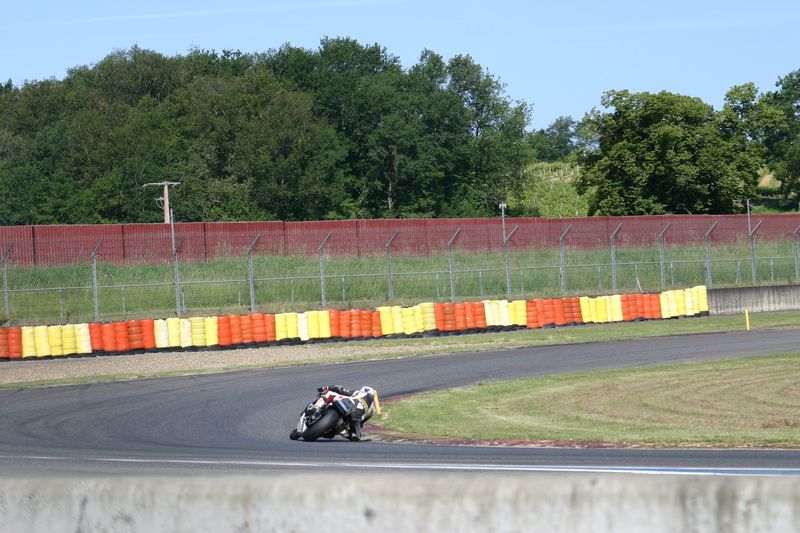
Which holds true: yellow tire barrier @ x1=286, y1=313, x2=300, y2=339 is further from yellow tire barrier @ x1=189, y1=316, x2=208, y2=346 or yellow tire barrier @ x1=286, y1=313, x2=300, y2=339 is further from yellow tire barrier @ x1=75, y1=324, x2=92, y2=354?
yellow tire barrier @ x1=75, y1=324, x2=92, y2=354

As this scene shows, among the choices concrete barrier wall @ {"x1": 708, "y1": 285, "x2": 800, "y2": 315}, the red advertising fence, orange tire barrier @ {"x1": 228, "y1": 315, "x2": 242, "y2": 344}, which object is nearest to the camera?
orange tire barrier @ {"x1": 228, "y1": 315, "x2": 242, "y2": 344}

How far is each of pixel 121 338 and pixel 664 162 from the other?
6001 centimetres

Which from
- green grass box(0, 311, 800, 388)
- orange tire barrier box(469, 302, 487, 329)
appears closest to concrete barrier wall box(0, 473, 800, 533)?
green grass box(0, 311, 800, 388)

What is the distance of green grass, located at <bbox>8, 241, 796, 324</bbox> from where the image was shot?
1391 inches

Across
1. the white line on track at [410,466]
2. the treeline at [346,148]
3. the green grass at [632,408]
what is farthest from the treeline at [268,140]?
the white line on track at [410,466]

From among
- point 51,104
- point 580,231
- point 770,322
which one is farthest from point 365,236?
point 51,104

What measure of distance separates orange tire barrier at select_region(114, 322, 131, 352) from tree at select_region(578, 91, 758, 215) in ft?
188

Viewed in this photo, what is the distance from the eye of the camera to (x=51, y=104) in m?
105

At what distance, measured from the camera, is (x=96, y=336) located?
29.9 meters

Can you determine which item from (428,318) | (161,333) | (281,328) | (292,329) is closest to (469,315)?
(428,318)

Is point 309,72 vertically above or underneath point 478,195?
above

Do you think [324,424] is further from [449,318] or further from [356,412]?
[449,318]

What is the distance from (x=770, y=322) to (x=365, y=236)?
14950mm

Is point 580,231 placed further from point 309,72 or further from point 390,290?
point 309,72
